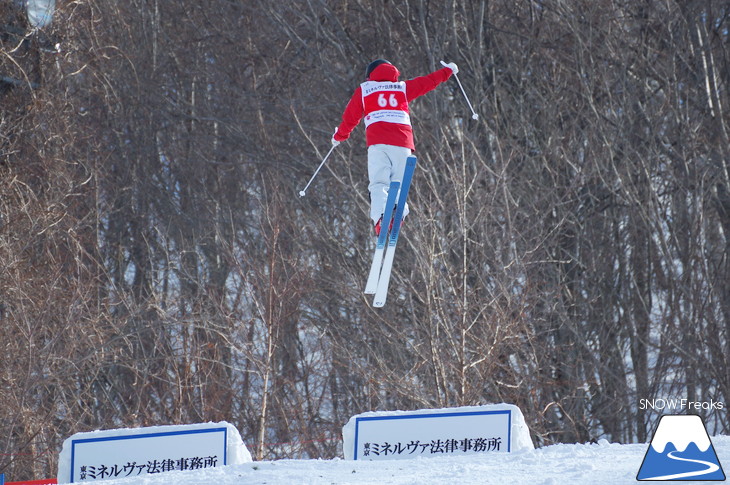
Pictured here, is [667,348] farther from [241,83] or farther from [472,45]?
[241,83]

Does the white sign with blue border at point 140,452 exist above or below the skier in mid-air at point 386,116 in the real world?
below

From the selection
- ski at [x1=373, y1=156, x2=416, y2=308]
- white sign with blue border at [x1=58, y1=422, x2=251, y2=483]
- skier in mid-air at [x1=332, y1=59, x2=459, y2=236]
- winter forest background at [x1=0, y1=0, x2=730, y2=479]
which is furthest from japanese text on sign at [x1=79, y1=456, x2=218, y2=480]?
winter forest background at [x1=0, y1=0, x2=730, y2=479]

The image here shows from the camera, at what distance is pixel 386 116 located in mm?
7023

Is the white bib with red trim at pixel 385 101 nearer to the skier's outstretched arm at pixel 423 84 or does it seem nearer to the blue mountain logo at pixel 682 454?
the skier's outstretched arm at pixel 423 84

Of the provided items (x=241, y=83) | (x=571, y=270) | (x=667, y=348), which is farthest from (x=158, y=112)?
(x=667, y=348)

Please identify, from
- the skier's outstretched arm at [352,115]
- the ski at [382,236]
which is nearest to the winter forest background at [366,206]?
the ski at [382,236]

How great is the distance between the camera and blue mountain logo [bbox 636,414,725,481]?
220 inches

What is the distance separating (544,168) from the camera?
58.5 ft

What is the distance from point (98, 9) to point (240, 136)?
3551mm

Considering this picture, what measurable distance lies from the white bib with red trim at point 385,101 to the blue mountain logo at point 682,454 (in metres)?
2.68

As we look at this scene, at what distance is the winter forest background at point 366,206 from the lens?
1554 centimetres

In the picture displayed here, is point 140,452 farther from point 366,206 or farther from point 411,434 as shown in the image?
point 366,206

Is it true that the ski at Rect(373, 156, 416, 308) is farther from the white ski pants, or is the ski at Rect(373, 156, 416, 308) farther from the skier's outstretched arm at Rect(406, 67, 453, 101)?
the skier's outstretched arm at Rect(406, 67, 453, 101)

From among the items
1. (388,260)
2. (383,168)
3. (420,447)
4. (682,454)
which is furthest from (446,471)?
(383,168)
